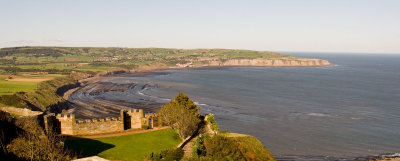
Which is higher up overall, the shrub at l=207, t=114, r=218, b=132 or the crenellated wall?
the crenellated wall

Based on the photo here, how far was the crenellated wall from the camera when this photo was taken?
117ft

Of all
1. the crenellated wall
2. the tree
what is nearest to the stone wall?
the crenellated wall

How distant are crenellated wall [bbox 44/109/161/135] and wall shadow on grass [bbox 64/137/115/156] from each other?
6.39ft

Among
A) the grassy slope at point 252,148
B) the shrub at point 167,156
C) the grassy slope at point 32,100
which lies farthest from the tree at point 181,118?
the grassy slope at point 32,100

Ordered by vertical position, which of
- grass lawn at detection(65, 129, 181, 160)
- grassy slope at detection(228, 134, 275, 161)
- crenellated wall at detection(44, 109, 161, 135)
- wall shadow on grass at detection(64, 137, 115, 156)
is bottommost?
grassy slope at detection(228, 134, 275, 161)

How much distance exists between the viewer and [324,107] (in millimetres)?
99000

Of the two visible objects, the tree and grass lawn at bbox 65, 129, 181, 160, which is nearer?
grass lawn at bbox 65, 129, 181, 160

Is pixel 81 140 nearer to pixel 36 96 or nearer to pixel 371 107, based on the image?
pixel 36 96

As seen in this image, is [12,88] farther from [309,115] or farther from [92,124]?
[309,115]

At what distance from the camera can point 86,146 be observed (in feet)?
105

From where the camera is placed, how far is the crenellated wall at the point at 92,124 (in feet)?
117

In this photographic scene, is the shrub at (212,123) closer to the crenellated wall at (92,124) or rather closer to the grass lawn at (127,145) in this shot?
the grass lawn at (127,145)

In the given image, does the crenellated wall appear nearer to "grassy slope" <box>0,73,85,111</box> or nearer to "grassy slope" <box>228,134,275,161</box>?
"grassy slope" <box>228,134,275,161</box>

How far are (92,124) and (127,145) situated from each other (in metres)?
6.67
